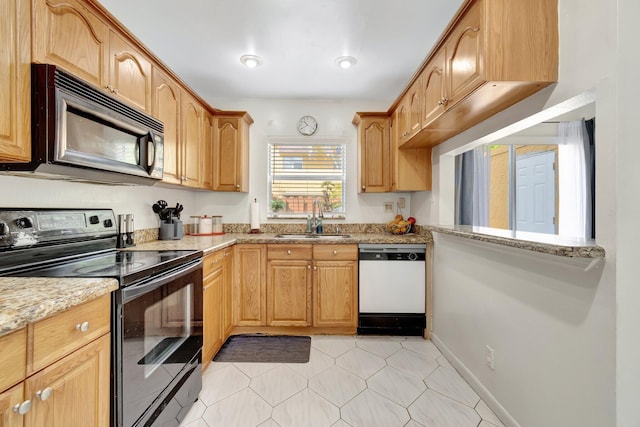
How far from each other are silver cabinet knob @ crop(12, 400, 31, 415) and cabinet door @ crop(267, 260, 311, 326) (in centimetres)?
197

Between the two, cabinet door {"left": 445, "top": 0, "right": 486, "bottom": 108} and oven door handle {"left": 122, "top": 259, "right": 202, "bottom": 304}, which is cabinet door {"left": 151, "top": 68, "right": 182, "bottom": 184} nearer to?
oven door handle {"left": 122, "top": 259, "right": 202, "bottom": 304}

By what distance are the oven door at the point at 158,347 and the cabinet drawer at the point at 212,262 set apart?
0.51 ft

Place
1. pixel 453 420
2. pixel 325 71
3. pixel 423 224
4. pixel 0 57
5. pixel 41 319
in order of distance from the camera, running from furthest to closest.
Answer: pixel 423 224 < pixel 325 71 < pixel 453 420 < pixel 0 57 < pixel 41 319

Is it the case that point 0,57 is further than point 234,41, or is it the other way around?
point 234,41

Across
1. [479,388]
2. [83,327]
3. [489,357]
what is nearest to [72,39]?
[83,327]

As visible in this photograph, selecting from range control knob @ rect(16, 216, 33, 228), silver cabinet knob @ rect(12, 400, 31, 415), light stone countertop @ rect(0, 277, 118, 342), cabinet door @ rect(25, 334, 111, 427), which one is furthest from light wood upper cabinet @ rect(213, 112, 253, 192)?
silver cabinet knob @ rect(12, 400, 31, 415)

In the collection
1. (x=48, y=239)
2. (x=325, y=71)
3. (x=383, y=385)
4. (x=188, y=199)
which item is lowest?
(x=383, y=385)

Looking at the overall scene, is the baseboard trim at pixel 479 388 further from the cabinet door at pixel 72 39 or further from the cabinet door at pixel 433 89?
the cabinet door at pixel 72 39

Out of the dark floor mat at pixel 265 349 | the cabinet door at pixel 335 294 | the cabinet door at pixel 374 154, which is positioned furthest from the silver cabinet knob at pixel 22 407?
the cabinet door at pixel 374 154

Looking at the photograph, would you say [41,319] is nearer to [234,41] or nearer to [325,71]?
[234,41]

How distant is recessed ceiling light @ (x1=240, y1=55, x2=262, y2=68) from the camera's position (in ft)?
7.93

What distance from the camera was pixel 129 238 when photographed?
2.08 meters

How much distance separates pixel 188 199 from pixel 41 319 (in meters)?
2.50

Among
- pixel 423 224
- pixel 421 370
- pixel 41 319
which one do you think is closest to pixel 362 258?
pixel 423 224
